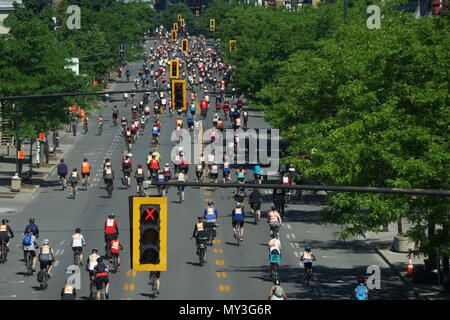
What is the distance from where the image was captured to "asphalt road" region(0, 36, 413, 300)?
3216cm

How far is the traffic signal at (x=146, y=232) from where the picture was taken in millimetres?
17250

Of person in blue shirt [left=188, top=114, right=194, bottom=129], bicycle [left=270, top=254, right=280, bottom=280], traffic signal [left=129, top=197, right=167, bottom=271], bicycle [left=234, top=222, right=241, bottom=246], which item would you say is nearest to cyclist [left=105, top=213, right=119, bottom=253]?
bicycle [left=270, top=254, right=280, bottom=280]

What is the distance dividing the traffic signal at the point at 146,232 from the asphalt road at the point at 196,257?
13564mm

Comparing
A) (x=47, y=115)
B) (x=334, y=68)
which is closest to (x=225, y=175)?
(x=47, y=115)

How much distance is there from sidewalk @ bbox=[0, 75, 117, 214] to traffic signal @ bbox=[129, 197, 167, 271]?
31017 mm

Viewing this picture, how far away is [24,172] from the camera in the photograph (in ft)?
195

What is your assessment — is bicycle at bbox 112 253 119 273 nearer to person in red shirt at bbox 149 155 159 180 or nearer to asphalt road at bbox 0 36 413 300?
asphalt road at bbox 0 36 413 300

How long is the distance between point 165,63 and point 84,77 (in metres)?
83.9

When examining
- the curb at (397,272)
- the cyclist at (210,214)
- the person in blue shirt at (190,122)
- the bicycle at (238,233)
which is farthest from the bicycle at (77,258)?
the person in blue shirt at (190,122)

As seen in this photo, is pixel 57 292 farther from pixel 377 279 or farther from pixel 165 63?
pixel 165 63

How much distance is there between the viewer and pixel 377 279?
33.1 metres

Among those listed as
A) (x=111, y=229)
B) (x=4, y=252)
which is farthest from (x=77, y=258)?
(x=4, y=252)

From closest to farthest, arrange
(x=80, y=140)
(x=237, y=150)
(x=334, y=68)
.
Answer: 1. (x=334, y=68)
2. (x=237, y=150)
3. (x=80, y=140)
